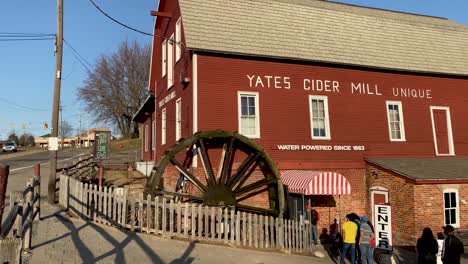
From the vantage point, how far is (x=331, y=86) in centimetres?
1662

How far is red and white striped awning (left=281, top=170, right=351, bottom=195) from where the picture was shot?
13.4 meters

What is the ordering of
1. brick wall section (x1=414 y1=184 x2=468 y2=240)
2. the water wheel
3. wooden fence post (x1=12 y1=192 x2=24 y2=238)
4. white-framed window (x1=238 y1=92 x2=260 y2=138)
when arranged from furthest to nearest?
white-framed window (x1=238 y1=92 x2=260 y2=138) → brick wall section (x1=414 y1=184 x2=468 y2=240) → the water wheel → wooden fence post (x1=12 y1=192 x2=24 y2=238)

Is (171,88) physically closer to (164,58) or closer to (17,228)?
(164,58)

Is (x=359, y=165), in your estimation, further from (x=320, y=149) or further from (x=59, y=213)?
(x=59, y=213)

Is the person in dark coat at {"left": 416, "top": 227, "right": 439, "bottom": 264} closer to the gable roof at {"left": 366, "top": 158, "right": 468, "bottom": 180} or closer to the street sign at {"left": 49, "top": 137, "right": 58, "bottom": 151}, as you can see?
the gable roof at {"left": 366, "top": 158, "right": 468, "bottom": 180}

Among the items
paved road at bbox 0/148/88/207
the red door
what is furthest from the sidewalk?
the red door

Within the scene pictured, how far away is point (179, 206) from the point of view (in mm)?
10812

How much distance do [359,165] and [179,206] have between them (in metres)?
8.97

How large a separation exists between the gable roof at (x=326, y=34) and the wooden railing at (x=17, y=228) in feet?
26.2

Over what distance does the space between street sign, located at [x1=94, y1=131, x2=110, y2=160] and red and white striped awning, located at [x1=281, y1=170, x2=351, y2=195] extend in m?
6.84

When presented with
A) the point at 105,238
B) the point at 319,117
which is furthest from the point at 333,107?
the point at 105,238

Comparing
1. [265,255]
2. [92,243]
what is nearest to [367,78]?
[265,255]

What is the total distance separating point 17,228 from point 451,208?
1489cm

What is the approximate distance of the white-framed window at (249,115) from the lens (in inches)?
592
